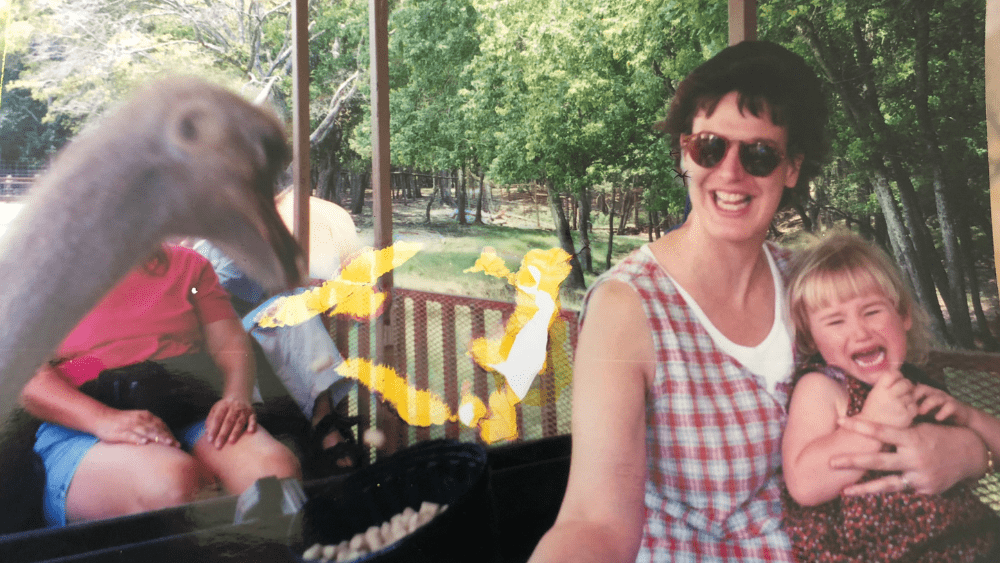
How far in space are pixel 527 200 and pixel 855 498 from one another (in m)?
0.98

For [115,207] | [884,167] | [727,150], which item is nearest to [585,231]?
[727,150]

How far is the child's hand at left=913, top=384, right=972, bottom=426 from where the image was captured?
1363 mm

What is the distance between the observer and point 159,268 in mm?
1208

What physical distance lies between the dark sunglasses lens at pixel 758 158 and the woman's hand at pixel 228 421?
1.19 m

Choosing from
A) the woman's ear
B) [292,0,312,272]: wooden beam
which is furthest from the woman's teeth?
[292,0,312,272]: wooden beam

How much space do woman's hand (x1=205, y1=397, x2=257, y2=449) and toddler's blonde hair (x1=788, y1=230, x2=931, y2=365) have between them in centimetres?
122

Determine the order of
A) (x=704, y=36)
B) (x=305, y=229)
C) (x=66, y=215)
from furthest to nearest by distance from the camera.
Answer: (x=704, y=36) → (x=305, y=229) → (x=66, y=215)

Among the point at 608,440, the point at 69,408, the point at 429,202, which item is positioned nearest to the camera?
the point at 69,408

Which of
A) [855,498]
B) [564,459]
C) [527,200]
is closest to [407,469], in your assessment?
[564,459]

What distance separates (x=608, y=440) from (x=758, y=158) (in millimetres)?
686

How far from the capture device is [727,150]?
1334mm

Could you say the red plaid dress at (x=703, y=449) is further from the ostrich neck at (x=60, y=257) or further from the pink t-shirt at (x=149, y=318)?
the ostrich neck at (x=60, y=257)

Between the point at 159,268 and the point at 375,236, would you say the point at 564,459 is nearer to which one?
the point at 375,236

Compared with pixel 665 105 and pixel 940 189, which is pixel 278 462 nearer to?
pixel 665 105
